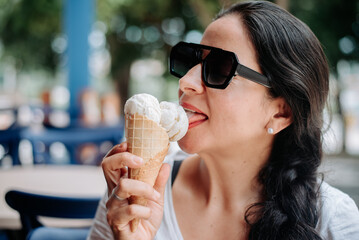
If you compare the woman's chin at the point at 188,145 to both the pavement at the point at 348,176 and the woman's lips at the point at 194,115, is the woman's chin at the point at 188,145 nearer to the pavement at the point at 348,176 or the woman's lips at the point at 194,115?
the woman's lips at the point at 194,115

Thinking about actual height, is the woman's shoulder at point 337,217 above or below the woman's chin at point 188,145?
below

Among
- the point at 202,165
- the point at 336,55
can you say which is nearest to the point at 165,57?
the point at 336,55

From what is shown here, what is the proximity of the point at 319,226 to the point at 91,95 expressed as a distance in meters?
5.35

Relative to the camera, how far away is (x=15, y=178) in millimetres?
2969

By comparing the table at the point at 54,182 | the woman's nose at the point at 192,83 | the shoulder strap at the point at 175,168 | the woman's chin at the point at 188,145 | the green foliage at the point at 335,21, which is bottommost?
the table at the point at 54,182

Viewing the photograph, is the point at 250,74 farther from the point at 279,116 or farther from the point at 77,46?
the point at 77,46

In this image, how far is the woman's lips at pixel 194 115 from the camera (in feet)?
4.71

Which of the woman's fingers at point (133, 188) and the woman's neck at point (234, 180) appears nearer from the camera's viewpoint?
the woman's fingers at point (133, 188)

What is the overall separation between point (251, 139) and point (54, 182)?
196cm

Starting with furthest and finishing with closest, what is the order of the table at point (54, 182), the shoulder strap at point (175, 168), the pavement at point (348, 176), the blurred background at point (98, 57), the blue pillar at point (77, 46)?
the pavement at point (348, 176), the blue pillar at point (77, 46), the blurred background at point (98, 57), the table at point (54, 182), the shoulder strap at point (175, 168)

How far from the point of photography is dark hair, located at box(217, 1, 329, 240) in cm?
144

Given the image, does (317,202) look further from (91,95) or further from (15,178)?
(91,95)

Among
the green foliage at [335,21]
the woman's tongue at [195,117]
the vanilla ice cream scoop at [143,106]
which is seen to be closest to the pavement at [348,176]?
the green foliage at [335,21]

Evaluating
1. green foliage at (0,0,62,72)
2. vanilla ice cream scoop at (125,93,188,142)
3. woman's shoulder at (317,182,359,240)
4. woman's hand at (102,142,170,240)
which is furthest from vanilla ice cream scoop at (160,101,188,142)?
green foliage at (0,0,62,72)
